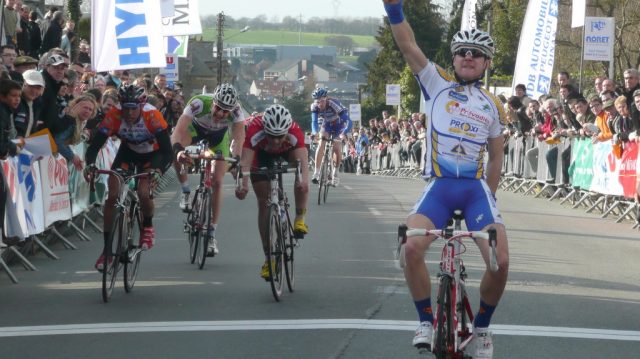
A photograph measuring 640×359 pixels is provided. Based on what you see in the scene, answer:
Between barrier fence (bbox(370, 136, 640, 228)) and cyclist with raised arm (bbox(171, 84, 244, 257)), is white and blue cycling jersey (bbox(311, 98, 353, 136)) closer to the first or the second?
barrier fence (bbox(370, 136, 640, 228))

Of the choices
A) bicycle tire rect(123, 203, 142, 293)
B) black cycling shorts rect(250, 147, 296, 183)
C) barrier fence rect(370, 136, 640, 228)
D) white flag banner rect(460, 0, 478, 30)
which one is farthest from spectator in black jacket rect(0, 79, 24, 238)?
white flag banner rect(460, 0, 478, 30)

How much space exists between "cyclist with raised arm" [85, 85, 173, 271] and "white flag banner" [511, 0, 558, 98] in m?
19.5

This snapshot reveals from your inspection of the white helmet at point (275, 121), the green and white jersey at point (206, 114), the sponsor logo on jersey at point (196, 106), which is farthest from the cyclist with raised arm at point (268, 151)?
the sponsor logo on jersey at point (196, 106)

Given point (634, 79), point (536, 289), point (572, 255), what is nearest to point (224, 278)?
point (536, 289)

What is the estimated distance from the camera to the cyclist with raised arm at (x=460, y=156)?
7535 mm

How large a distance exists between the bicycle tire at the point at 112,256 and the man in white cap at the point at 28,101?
3.11m

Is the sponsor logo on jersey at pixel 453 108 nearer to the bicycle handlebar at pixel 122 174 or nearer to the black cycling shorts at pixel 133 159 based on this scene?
the bicycle handlebar at pixel 122 174

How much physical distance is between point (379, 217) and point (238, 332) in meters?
10.5

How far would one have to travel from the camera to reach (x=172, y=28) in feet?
100.0

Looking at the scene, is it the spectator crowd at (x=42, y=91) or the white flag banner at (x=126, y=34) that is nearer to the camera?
the spectator crowd at (x=42, y=91)

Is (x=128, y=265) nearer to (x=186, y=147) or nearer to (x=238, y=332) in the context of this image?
(x=186, y=147)

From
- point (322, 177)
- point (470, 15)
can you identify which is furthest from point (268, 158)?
point (470, 15)

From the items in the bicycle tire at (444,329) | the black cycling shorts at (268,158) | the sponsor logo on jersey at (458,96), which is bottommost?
the bicycle tire at (444,329)

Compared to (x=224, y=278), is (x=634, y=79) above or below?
above
